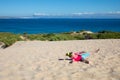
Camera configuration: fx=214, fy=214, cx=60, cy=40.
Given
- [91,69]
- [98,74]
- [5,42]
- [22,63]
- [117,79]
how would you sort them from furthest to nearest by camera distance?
1. [5,42]
2. [22,63]
3. [91,69]
4. [98,74]
5. [117,79]

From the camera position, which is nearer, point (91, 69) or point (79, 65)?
point (91, 69)

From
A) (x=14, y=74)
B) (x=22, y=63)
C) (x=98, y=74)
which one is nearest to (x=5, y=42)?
(x=22, y=63)

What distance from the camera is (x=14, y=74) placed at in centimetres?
710

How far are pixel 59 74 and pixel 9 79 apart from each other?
1.58 meters

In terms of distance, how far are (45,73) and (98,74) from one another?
5.67ft

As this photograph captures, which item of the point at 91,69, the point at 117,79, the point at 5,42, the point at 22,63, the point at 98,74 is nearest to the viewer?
the point at 117,79

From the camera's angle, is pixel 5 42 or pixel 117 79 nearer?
pixel 117 79

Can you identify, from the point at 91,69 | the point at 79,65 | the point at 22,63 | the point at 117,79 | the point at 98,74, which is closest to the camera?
the point at 117,79

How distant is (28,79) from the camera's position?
6.55m

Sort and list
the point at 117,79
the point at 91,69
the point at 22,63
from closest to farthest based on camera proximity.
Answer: the point at 117,79, the point at 91,69, the point at 22,63

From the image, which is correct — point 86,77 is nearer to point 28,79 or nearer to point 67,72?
point 67,72

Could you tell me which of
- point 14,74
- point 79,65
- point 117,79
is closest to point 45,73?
point 14,74

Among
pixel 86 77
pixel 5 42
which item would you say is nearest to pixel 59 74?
pixel 86 77

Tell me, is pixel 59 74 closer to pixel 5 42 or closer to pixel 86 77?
pixel 86 77
